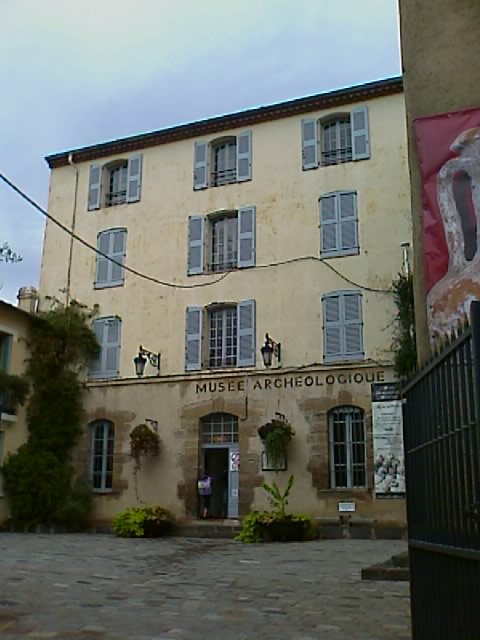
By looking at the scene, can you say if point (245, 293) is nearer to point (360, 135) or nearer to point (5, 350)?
point (360, 135)

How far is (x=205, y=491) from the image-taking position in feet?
54.7

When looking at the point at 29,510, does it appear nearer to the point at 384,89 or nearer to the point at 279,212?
the point at 279,212

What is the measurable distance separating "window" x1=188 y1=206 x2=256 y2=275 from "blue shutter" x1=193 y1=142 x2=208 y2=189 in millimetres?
919

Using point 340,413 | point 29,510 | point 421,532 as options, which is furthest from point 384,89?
point 421,532

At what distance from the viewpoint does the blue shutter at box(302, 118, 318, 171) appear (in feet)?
57.8

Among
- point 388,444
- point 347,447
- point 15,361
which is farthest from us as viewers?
point 15,361

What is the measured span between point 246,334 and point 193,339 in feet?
4.42

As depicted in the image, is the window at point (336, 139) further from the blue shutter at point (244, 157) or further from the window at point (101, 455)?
the window at point (101, 455)

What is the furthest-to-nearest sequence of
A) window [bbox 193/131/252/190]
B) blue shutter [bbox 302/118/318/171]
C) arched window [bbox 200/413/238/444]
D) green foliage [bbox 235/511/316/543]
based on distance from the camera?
window [bbox 193/131/252/190] < blue shutter [bbox 302/118/318/171] < arched window [bbox 200/413/238/444] < green foliage [bbox 235/511/316/543]

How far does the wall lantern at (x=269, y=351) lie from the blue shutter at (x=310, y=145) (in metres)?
4.24

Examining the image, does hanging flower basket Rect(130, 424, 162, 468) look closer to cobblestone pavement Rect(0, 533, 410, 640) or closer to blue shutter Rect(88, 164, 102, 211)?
cobblestone pavement Rect(0, 533, 410, 640)

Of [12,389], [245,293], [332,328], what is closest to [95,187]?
[245,293]

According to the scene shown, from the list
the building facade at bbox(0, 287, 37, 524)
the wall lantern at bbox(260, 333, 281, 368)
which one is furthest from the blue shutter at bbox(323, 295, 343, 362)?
the building facade at bbox(0, 287, 37, 524)

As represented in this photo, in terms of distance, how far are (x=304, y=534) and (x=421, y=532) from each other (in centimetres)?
1088
